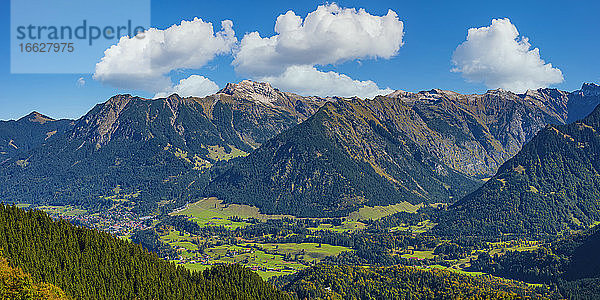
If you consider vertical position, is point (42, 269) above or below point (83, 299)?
above

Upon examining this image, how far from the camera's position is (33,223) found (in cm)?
16338

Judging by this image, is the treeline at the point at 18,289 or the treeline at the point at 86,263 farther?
the treeline at the point at 86,263

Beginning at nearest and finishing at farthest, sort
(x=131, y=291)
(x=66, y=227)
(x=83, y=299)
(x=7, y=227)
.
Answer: (x=83, y=299) → (x=7, y=227) → (x=131, y=291) → (x=66, y=227)

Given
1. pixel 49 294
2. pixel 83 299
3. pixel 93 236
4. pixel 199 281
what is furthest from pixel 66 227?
pixel 49 294

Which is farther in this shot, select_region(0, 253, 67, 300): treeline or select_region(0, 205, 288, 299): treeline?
select_region(0, 205, 288, 299): treeline

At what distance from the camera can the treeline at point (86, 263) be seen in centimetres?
14050

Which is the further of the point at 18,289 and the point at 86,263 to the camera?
the point at 86,263

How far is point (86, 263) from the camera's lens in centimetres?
15888

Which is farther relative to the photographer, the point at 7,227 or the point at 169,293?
the point at 169,293

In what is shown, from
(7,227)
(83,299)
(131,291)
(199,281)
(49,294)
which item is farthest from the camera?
(199,281)

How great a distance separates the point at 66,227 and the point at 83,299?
152 feet

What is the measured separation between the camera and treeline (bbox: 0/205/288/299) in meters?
140

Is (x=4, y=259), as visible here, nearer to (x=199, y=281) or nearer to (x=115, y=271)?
(x=115, y=271)

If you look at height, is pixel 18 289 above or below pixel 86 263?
below
